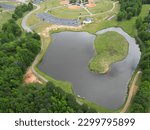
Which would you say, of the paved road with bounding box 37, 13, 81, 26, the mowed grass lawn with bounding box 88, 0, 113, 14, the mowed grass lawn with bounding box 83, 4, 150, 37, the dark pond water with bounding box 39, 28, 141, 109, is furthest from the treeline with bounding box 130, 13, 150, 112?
the mowed grass lawn with bounding box 88, 0, 113, 14

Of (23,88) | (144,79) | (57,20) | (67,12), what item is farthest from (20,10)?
(144,79)

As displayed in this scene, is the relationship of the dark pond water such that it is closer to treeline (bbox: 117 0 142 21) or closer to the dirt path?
the dirt path

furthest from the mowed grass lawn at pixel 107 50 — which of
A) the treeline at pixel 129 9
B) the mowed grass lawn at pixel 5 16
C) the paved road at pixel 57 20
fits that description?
the mowed grass lawn at pixel 5 16

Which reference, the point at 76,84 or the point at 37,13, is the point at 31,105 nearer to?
the point at 76,84

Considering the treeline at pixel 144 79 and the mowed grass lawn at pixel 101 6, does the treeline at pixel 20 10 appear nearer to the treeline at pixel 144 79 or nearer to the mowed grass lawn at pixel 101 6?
the mowed grass lawn at pixel 101 6

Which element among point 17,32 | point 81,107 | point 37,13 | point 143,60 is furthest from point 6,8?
point 81,107

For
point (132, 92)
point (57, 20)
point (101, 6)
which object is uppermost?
point (101, 6)

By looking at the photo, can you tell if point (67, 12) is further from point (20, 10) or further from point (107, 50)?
point (107, 50)
